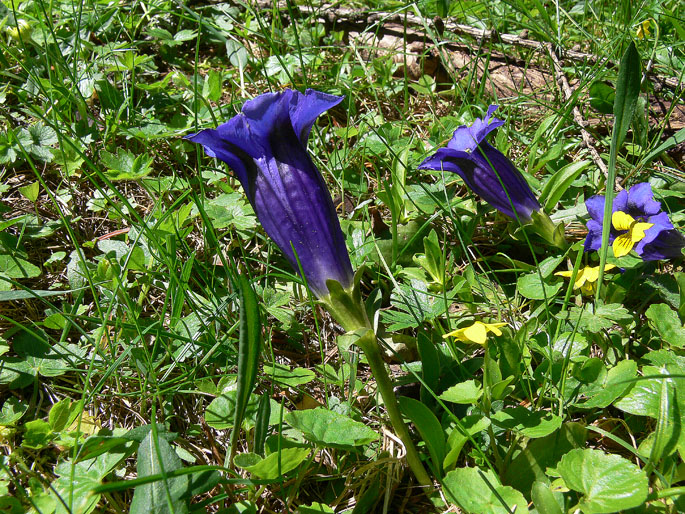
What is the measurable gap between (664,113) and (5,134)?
99.7 inches

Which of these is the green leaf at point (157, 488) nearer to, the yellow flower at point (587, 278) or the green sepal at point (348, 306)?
the green sepal at point (348, 306)

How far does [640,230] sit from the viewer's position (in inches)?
66.7

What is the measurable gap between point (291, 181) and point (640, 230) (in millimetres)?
988

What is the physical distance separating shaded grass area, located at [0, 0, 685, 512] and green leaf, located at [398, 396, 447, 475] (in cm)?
2

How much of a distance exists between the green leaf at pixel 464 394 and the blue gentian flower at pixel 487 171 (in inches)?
27.7

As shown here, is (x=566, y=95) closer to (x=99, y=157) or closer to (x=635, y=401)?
(x=635, y=401)

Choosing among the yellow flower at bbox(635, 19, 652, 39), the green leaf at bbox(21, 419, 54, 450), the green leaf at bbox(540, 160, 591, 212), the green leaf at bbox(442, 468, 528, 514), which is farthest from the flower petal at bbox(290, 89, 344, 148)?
the yellow flower at bbox(635, 19, 652, 39)

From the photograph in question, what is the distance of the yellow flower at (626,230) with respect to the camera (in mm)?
1694

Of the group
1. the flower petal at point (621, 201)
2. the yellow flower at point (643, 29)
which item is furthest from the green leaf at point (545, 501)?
the yellow flower at point (643, 29)

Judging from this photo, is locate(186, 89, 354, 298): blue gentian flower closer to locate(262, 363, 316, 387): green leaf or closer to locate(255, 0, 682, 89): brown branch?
locate(262, 363, 316, 387): green leaf

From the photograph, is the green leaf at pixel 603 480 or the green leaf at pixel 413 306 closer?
the green leaf at pixel 603 480

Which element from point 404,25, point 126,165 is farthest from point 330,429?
point 404,25

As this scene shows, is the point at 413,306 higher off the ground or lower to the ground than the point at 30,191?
lower

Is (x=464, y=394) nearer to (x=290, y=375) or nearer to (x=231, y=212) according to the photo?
(x=290, y=375)
